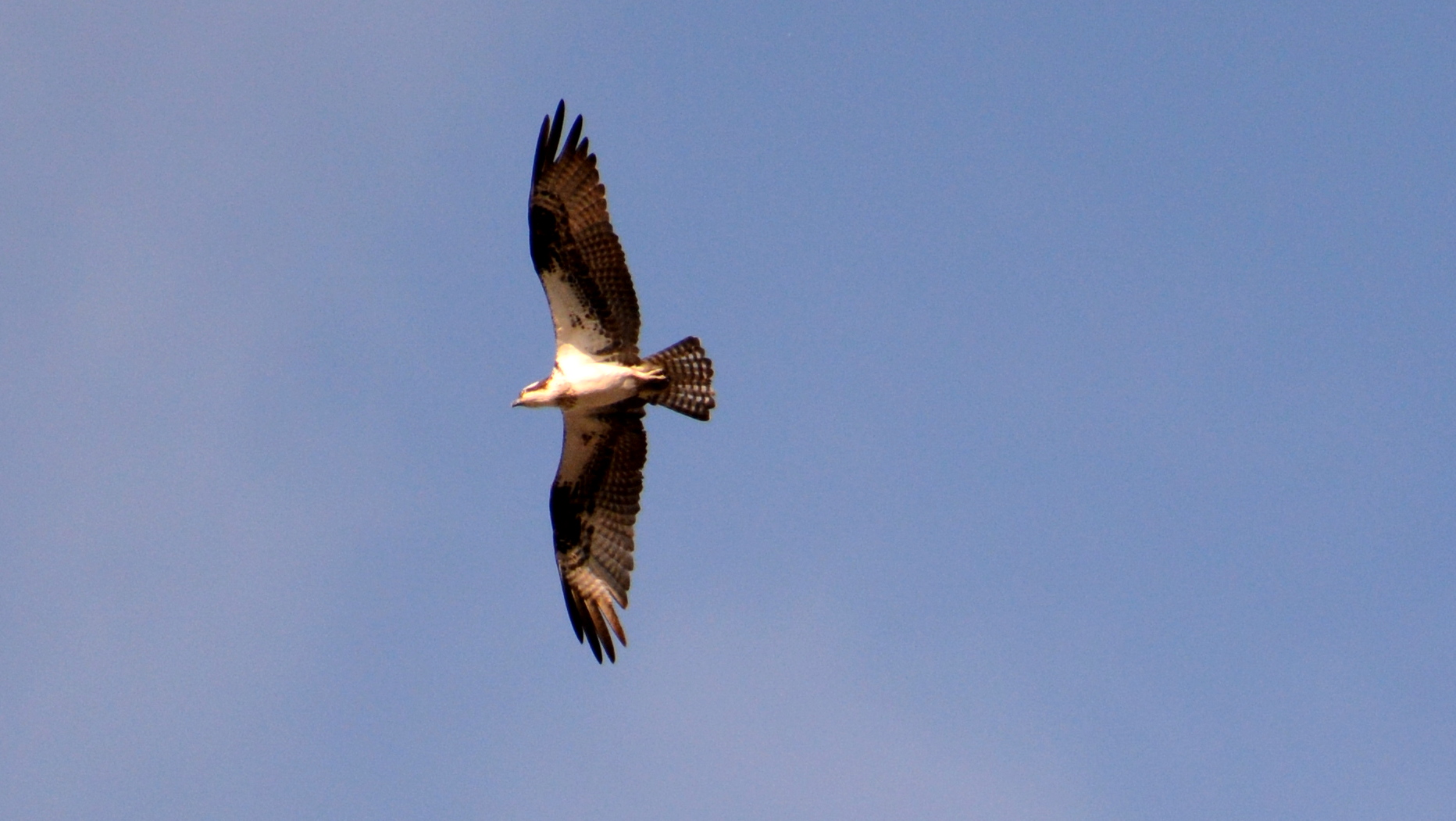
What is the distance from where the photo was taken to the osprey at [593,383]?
57.4 ft

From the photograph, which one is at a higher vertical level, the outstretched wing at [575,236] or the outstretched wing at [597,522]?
the outstretched wing at [575,236]

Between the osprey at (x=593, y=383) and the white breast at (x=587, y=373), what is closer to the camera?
the osprey at (x=593, y=383)

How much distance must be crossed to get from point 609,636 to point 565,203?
14.3 feet

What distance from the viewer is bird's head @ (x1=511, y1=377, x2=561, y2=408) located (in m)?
18.0

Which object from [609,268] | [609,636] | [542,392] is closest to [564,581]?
[609,636]

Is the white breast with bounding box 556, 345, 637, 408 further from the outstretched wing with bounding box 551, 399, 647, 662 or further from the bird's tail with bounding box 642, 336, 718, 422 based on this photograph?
the outstretched wing with bounding box 551, 399, 647, 662

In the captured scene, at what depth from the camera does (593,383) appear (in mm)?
17922

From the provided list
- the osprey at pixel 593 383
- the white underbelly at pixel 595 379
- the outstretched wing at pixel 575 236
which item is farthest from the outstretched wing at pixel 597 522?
the outstretched wing at pixel 575 236

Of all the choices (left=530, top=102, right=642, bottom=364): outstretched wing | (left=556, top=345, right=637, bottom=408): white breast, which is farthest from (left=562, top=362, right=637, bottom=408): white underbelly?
(left=530, top=102, right=642, bottom=364): outstretched wing

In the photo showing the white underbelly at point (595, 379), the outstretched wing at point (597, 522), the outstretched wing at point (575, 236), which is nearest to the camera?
the outstretched wing at point (575, 236)

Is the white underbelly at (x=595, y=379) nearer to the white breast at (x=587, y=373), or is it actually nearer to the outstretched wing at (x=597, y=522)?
the white breast at (x=587, y=373)

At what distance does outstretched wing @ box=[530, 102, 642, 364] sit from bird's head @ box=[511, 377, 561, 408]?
0.77 m

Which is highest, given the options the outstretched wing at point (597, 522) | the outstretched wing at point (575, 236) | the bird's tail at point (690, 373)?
the outstretched wing at point (575, 236)

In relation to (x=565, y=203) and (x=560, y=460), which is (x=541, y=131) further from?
(x=560, y=460)
